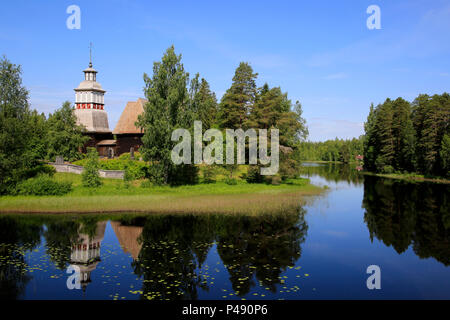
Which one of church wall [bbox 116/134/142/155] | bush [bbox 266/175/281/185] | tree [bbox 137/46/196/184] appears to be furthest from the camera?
church wall [bbox 116/134/142/155]

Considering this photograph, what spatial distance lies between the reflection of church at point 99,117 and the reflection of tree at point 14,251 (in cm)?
2891

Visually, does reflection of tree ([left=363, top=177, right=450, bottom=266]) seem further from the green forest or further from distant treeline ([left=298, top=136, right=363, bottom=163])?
distant treeline ([left=298, top=136, right=363, bottom=163])

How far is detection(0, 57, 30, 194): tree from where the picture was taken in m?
28.1

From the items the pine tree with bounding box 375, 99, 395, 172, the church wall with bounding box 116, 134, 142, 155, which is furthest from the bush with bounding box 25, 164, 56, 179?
the pine tree with bounding box 375, 99, 395, 172

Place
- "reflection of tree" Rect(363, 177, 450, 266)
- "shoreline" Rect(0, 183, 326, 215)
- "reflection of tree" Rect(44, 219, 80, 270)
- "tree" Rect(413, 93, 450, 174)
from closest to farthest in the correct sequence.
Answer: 1. "reflection of tree" Rect(44, 219, 80, 270)
2. "reflection of tree" Rect(363, 177, 450, 266)
3. "shoreline" Rect(0, 183, 326, 215)
4. "tree" Rect(413, 93, 450, 174)

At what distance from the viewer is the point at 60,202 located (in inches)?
1027

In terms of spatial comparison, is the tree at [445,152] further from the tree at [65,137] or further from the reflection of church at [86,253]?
the tree at [65,137]

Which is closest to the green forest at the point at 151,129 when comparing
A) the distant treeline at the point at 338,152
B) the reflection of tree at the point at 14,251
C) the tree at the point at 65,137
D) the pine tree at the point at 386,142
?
the tree at the point at 65,137

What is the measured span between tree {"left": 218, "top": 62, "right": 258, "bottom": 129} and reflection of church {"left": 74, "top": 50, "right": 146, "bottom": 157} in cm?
1388

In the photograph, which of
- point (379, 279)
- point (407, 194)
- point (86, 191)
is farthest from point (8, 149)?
point (407, 194)

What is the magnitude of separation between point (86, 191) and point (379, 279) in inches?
984

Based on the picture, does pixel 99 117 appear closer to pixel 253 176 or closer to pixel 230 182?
pixel 230 182

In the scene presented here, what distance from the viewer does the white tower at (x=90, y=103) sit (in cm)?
5319
